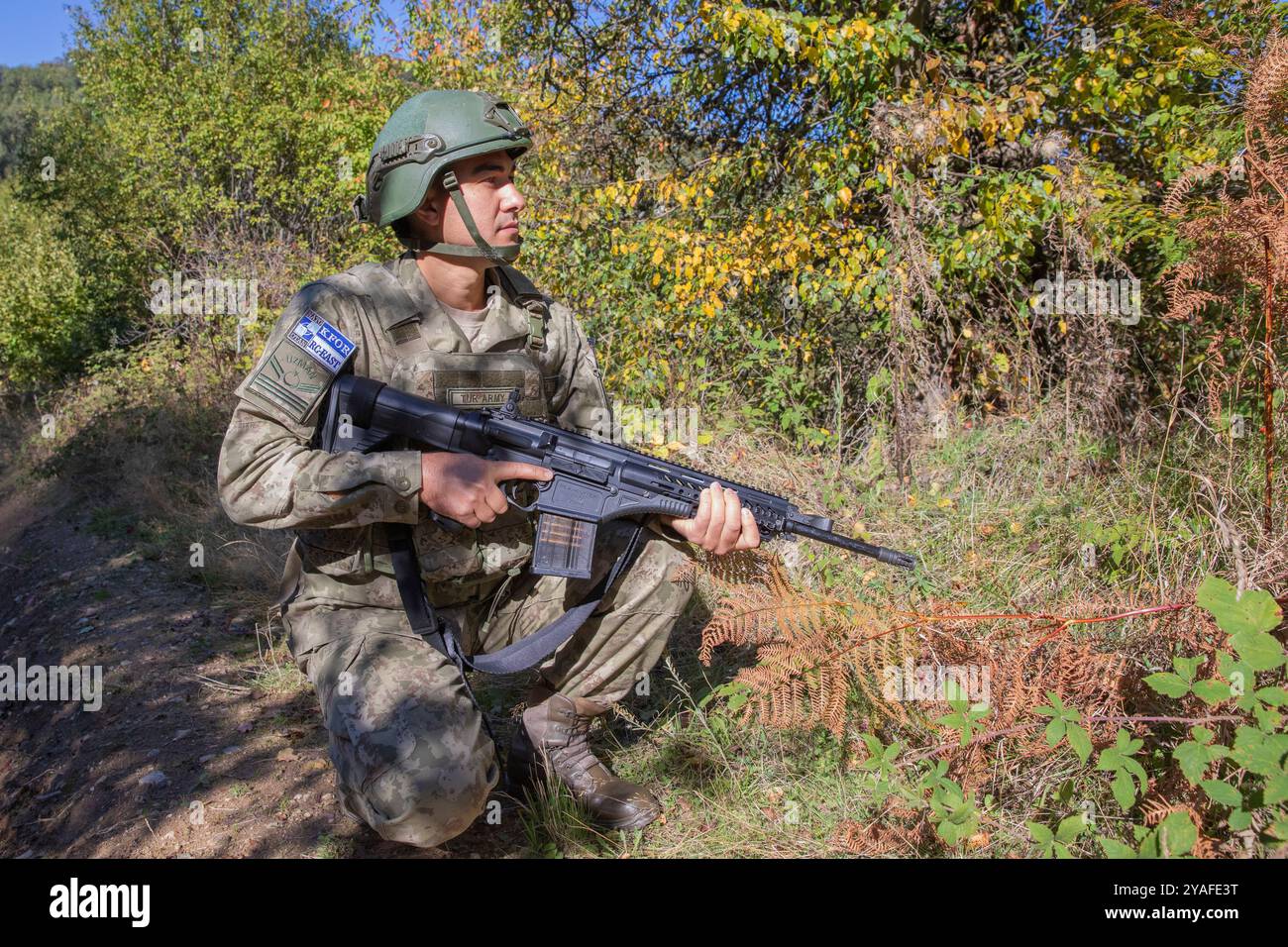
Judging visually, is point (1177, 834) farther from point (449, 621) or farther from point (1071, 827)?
point (449, 621)

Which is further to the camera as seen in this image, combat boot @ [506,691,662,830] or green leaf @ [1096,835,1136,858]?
combat boot @ [506,691,662,830]

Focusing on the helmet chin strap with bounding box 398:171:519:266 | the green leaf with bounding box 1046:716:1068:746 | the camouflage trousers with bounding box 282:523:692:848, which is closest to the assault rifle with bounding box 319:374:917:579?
the camouflage trousers with bounding box 282:523:692:848

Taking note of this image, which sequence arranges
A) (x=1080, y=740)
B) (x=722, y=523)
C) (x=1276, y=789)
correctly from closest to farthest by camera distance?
(x=1276, y=789) < (x=1080, y=740) < (x=722, y=523)

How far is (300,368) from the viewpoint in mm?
2584

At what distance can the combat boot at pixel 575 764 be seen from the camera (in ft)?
9.09

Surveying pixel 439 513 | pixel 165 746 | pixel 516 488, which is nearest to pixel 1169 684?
pixel 516 488

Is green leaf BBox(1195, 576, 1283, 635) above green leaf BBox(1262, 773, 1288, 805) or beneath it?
above

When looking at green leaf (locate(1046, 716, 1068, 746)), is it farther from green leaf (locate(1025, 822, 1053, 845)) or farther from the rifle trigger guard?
the rifle trigger guard

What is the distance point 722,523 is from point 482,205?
125cm

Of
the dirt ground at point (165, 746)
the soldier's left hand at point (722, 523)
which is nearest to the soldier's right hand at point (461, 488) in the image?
the soldier's left hand at point (722, 523)

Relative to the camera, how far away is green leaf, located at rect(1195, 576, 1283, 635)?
78.6 inches

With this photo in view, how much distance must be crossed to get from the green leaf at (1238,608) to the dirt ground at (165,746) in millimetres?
1948

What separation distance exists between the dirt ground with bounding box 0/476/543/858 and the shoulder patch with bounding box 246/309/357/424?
4.35ft
